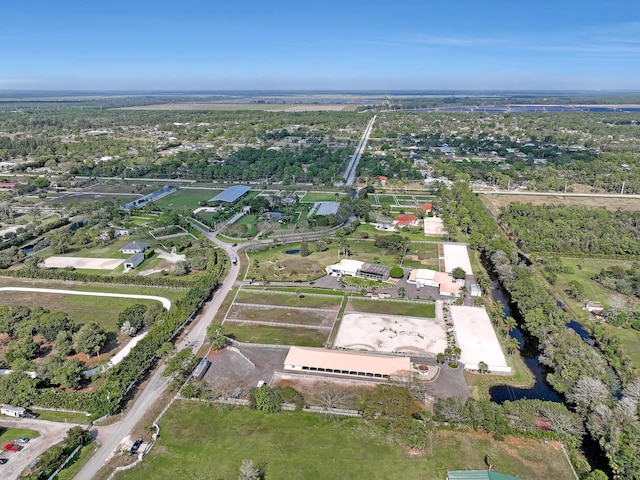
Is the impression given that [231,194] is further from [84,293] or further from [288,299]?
[288,299]

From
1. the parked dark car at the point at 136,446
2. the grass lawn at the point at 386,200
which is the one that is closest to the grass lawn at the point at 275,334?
the parked dark car at the point at 136,446

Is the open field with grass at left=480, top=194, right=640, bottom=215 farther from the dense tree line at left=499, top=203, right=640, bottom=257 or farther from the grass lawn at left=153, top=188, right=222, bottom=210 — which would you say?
the grass lawn at left=153, top=188, right=222, bottom=210

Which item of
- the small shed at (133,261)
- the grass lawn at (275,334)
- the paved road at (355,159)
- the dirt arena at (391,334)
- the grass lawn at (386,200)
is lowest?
the grass lawn at (275,334)

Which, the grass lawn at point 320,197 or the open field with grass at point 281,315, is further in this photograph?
the grass lawn at point 320,197

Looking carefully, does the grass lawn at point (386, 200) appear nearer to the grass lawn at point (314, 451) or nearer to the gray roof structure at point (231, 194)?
the gray roof structure at point (231, 194)

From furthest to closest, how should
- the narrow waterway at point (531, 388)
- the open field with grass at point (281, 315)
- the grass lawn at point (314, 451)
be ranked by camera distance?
the open field with grass at point (281, 315) < the narrow waterway at point (531, 388) < the grass lawn at point (314, 451)

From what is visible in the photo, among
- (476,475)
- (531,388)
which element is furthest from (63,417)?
(531,388)
